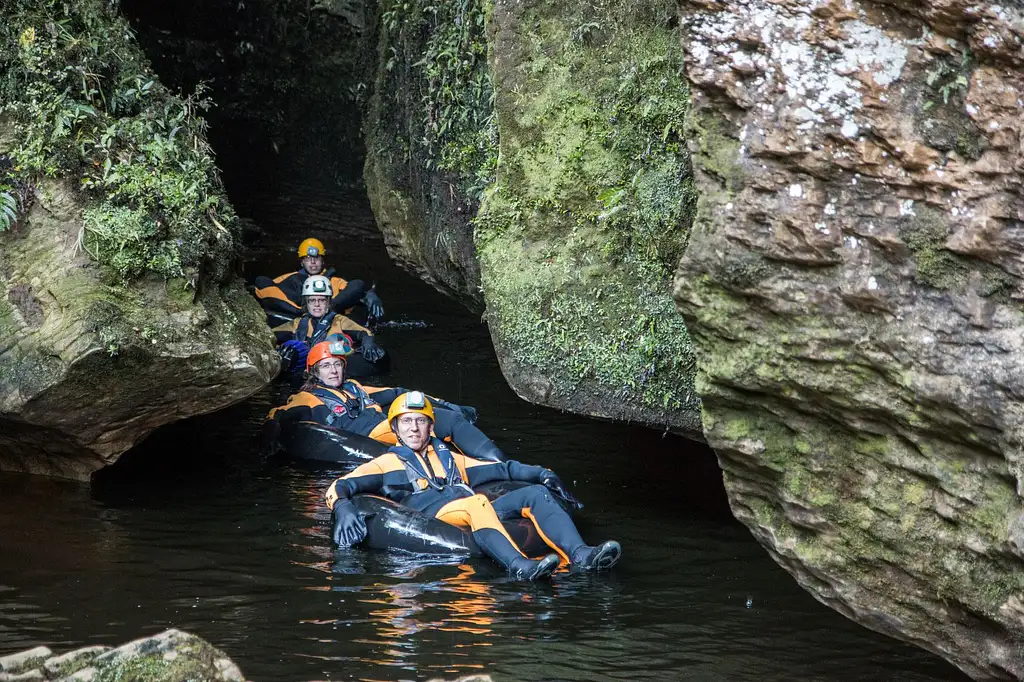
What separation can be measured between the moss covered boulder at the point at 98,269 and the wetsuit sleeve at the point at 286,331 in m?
3.72

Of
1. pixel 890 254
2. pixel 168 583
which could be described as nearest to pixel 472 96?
pixel 168 583

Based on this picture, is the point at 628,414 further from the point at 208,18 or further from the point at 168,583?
the point at 208,18

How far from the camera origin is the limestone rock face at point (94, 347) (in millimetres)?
7543

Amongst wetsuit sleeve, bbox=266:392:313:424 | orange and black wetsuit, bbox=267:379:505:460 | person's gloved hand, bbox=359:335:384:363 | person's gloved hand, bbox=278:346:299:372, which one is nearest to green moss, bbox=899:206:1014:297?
orange and black wetsuit, bbox=267:379:505:460

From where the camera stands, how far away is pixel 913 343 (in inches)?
155

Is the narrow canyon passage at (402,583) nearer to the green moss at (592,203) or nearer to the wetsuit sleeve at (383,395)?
the wetsuit sleeve at (383,395)

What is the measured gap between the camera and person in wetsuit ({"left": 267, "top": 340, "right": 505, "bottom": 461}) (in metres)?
9.34

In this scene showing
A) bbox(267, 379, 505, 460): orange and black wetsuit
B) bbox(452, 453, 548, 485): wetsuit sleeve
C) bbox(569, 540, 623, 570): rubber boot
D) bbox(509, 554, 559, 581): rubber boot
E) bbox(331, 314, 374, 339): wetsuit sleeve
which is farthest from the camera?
bbox(331, 314, 374, 339): wetsuit sleeve

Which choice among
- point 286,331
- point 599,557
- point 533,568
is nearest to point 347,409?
point 286,331

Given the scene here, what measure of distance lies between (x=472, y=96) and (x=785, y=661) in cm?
622

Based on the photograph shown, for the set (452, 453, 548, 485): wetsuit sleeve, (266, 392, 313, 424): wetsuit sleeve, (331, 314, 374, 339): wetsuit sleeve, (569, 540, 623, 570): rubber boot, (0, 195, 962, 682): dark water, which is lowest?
(0, 195, 962, 682): dark water

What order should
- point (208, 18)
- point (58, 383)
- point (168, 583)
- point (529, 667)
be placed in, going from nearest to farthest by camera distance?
point (529, 667), point (168, 583), point (58, 383), point (208, 18)

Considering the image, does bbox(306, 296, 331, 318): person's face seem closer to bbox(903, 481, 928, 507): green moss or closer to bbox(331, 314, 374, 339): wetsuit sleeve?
bbox(331, 314, 374, 339): wetsuit sleeve

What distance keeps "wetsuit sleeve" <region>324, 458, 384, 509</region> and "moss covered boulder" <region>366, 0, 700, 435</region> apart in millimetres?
1196
